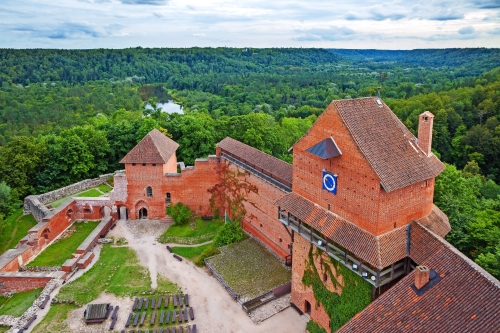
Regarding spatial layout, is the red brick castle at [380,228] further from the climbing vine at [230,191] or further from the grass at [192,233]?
the grass at [192,233]

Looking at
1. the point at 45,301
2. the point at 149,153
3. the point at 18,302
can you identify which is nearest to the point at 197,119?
the point at 149,153

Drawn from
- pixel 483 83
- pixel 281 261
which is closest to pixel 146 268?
pixel 281 261

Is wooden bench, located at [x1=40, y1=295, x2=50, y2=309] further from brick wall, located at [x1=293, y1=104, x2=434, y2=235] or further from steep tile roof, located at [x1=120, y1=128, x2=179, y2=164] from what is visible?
brick wall, located at [x1=293, y1=104, x2=434, y2=235]

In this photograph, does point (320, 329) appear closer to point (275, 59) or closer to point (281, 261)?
point (281, 261)

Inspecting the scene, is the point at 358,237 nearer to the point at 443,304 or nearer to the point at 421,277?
the point at 421,277

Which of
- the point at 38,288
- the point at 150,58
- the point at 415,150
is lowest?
the point at 38,288

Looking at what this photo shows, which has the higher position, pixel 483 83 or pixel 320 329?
pixel 483 83
